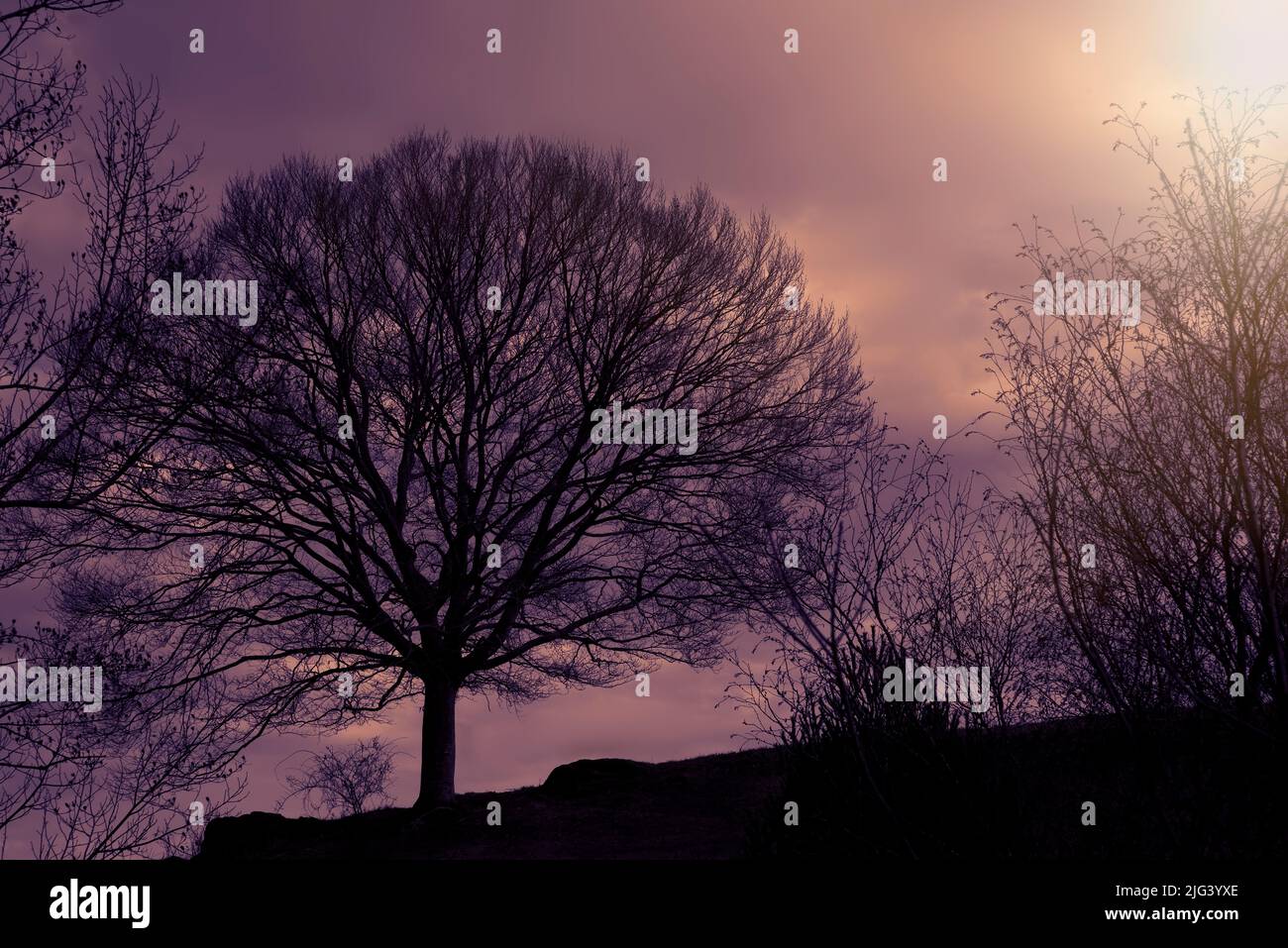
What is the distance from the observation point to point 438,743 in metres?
15.6

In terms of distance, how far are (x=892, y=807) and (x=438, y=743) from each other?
9215 mm

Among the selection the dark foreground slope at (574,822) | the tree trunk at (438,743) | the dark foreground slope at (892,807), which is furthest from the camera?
the tree trunk at (438,743)

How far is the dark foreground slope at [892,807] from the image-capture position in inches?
301

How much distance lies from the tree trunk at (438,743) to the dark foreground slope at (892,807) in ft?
1.45

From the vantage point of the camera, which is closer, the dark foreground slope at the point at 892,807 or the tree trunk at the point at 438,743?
the dark foreground slope at the point at 892,807

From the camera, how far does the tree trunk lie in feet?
50.8

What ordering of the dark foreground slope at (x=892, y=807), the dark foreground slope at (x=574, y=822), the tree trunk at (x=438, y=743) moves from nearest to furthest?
the dark foreground slope at (x=892, y=807), the dark foreground slope at (x=574, y=822), the tree trunk at (x=438, y=743)

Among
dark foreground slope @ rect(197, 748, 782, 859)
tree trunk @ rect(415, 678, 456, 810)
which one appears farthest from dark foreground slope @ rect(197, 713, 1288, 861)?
tree trunk @ rect(415, 678, 456, 810)

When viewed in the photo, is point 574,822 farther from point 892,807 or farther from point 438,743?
point 892,807

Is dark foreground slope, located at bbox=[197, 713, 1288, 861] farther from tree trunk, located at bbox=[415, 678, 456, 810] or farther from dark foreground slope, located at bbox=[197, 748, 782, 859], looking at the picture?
tree trunk, located at bbox=[415, 678, 456, 810]

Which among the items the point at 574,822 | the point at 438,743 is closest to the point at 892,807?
the point at 574,822

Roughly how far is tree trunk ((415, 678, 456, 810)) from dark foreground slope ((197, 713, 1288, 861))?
1.45 ft

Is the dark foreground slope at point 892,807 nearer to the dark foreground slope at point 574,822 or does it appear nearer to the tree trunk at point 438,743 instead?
the dark foreground slope at point 574,822

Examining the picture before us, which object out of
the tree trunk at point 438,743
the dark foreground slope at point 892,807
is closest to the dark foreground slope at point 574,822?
the dark foreground slope at point 892,807
